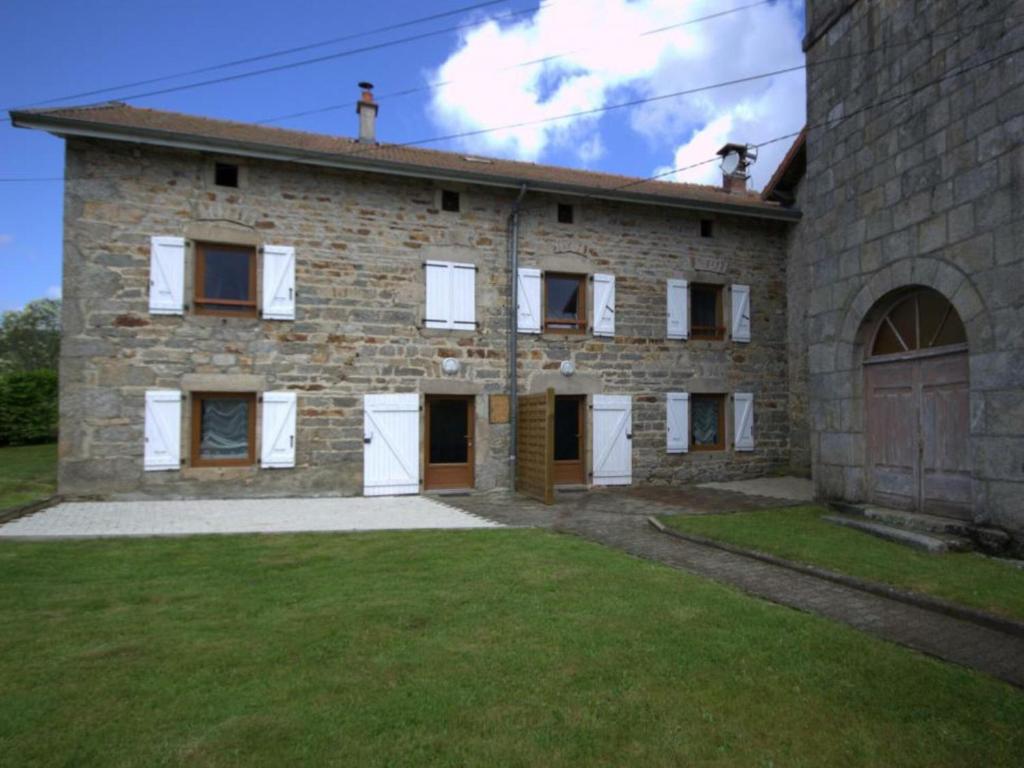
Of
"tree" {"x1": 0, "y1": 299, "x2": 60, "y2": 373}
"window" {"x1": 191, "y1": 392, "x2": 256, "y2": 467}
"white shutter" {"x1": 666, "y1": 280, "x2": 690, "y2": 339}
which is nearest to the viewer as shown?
"window" {"x1": 191, "y1": 392, "x2": 256, "y2": 467}

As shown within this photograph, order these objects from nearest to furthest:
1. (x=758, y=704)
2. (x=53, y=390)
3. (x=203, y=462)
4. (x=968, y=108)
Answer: (x=758, y=704)
(x=968, y=108)
(x=203, y=462)
(x=53, y=390)

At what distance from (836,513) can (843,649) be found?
473cm

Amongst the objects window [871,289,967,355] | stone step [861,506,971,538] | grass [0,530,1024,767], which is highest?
window [871,289,967,355]

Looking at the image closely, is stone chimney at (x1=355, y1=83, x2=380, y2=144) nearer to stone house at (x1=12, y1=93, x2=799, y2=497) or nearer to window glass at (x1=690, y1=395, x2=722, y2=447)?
stone house at (x1=12, y1=93, x2=799, y2=497)

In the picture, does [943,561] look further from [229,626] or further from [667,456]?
[667,456]

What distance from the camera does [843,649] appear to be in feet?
11.5

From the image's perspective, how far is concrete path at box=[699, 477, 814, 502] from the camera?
9.95 meters

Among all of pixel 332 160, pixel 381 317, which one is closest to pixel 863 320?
pixel 381 317

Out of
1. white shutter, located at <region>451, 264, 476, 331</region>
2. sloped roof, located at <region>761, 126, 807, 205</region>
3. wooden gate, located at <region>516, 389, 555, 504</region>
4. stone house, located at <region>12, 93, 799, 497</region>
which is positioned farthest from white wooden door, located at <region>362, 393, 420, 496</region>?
sloped roof, located at <region>761, 126, 807, 205</region>

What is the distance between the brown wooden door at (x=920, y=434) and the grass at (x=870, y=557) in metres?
0.83

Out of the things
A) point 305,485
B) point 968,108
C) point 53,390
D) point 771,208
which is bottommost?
point 305,485

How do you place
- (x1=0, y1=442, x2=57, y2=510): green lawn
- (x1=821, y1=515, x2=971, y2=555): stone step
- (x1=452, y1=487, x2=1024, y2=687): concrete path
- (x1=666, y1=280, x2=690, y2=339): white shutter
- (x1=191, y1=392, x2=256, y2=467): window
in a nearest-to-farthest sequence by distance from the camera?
(x1=452, y1=487, x2=1024, y2=687): concrete path < (x1=821, y1=515, x2=971, y2=555): stone step < (x1=0, y1=442, x2=57, y2=510): green lawn < (x1=191, y1=392, x2=256, y2=467): window < (x1=666, y1=280, x2=690, y2=339): white shutter

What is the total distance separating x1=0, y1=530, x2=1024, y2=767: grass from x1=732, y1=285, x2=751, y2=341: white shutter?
28.7 ft

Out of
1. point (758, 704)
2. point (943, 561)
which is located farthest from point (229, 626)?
point (943, 561)
